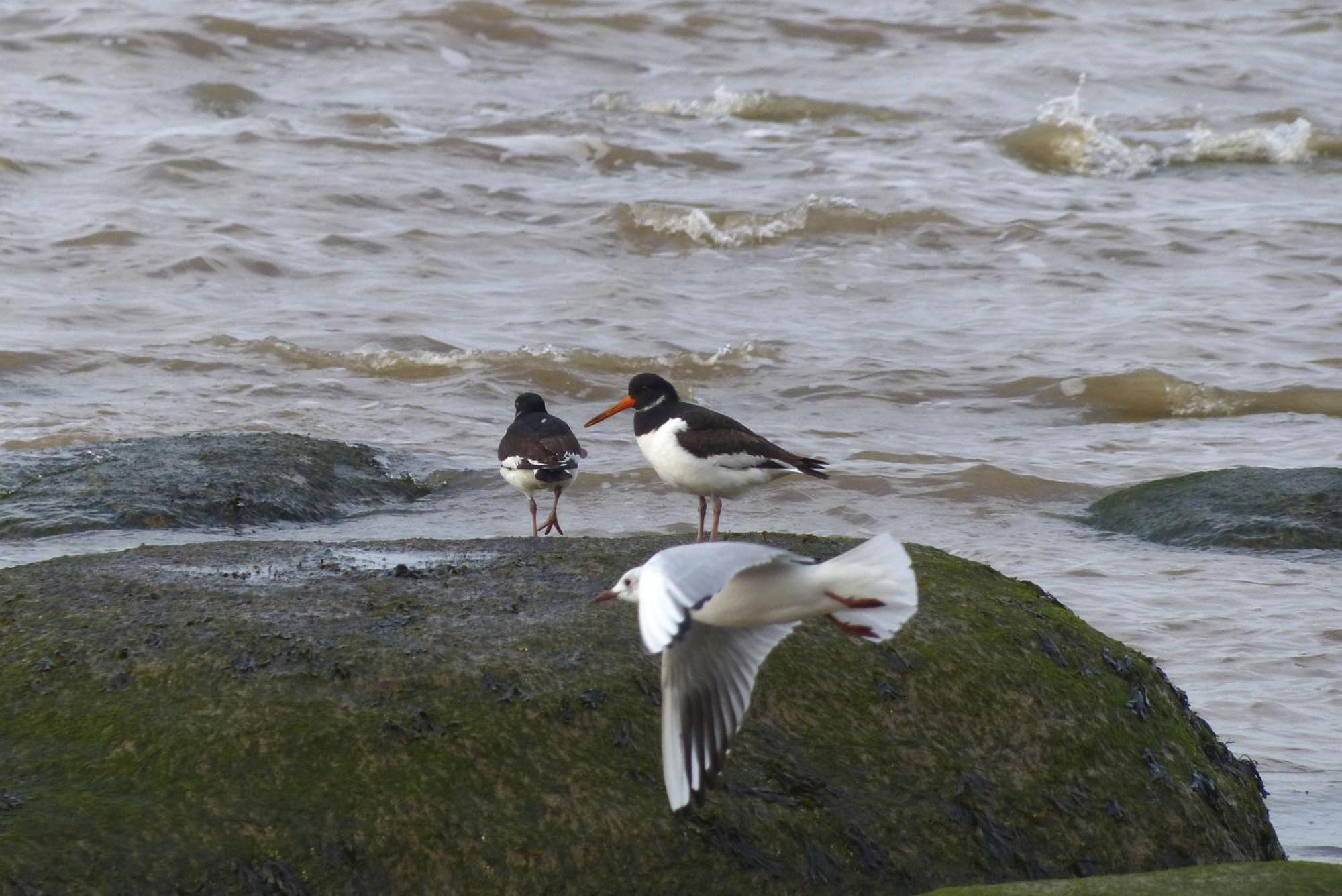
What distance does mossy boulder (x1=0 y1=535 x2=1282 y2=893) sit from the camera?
3.96m

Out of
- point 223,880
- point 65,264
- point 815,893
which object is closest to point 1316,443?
point 815,893

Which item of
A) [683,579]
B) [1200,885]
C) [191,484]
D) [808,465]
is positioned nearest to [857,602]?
[683,579]

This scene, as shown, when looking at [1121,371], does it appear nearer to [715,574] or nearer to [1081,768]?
[1081,768]

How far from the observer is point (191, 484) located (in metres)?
8.45

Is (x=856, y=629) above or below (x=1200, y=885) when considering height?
above

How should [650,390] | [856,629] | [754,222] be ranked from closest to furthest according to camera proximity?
[856,629]
[650,390]
[754,222]

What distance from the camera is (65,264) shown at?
14.4 m

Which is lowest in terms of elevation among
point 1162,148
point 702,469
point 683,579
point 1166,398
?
point 1166,398

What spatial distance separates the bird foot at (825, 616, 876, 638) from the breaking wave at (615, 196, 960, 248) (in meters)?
11.6

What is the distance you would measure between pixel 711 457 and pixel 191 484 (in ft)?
10.3

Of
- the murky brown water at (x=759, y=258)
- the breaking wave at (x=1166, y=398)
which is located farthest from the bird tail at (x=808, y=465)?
the breaking wave at (x=1166, y=398)

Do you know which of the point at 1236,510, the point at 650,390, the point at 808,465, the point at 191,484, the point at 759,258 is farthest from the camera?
the point at 759,258

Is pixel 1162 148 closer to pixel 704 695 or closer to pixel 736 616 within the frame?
pixel 736 616

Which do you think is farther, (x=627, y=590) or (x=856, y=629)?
(x=627, y=590)
